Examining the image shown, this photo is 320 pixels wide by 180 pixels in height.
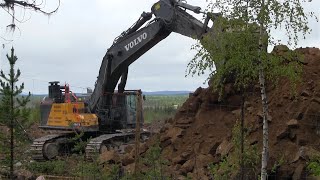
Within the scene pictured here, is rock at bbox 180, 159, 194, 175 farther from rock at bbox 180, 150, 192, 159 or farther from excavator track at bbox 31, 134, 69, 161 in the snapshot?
excavator track at bbox 31, 134, 69, 161

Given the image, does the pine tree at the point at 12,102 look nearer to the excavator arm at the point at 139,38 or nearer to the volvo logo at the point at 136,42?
the excavator arm at the point at 139,38

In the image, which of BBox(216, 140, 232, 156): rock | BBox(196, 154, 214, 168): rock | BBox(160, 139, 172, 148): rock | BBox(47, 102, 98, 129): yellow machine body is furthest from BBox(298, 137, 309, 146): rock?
BBox(47, 102, 98, 129): yellow machine body

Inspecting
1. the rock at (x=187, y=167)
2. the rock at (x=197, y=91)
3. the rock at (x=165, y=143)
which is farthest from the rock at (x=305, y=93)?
the rock at (x=165, y=143)

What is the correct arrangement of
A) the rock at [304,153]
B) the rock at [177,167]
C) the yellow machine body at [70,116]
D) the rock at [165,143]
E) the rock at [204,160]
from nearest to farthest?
the rock at [304,153] < the rock at [204,160] < the rock at [177,167] < the rock at [165,143] < the yellow machine body at [70,116]

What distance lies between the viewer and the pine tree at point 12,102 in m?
7.70

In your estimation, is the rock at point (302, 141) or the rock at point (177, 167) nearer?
the rock at point (302, 141)

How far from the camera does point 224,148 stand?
12742 millimetres

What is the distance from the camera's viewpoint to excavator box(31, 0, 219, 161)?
17361 millimetres

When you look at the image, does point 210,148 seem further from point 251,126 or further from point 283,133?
point 283,133

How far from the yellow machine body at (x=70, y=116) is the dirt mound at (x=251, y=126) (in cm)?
334

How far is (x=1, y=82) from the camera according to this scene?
25.8ft

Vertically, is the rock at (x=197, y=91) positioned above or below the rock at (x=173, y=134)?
above

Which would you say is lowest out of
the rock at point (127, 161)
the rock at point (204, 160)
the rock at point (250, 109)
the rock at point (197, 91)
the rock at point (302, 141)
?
the rock at point (127, 161)

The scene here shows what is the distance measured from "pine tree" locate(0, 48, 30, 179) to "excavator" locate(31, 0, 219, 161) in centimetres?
910
